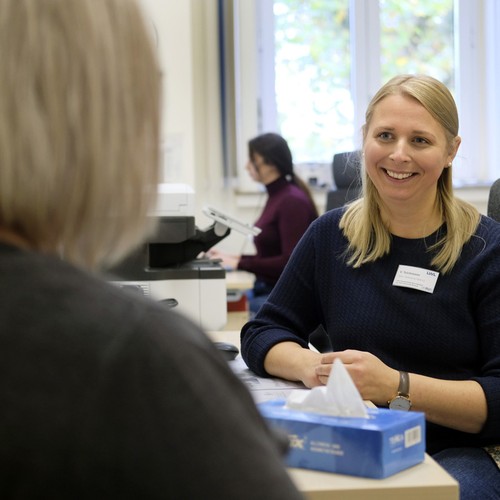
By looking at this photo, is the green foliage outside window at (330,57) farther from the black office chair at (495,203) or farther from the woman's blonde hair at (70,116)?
the woman's blonde hair at (70,116)

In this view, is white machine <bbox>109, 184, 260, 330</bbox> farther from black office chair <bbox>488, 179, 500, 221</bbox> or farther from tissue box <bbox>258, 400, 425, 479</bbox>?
tissue box <bbox>258, 400, 425, 479</bbox>

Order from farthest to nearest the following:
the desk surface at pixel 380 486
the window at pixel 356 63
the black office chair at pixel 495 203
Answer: the window at pixel 356 63 → the black office chair at pixel 495 203 → the desk surface at pixel 380 486

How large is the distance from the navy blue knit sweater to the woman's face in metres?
0.11

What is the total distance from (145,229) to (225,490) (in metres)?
0.24

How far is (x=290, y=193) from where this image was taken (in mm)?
4359

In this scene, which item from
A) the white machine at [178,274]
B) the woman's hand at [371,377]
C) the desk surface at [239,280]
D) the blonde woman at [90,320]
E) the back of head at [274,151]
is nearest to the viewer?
the blonde woman at [90,320]

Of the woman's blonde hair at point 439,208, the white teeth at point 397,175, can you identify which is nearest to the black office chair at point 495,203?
the woman's blonde hair at point 439,208

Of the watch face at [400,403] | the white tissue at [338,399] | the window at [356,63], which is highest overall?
the window at [356,63]

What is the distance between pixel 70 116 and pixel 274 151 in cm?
392

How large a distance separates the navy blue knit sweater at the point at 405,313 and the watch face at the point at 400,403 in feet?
0.55

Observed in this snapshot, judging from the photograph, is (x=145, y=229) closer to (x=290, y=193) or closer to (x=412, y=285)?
(x=412, y=285)

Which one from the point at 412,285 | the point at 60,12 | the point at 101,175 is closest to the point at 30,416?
the point at 101,175

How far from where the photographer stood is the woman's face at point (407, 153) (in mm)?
1854

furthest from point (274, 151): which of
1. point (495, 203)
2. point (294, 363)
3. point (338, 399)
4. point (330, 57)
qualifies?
point (338, 399)
